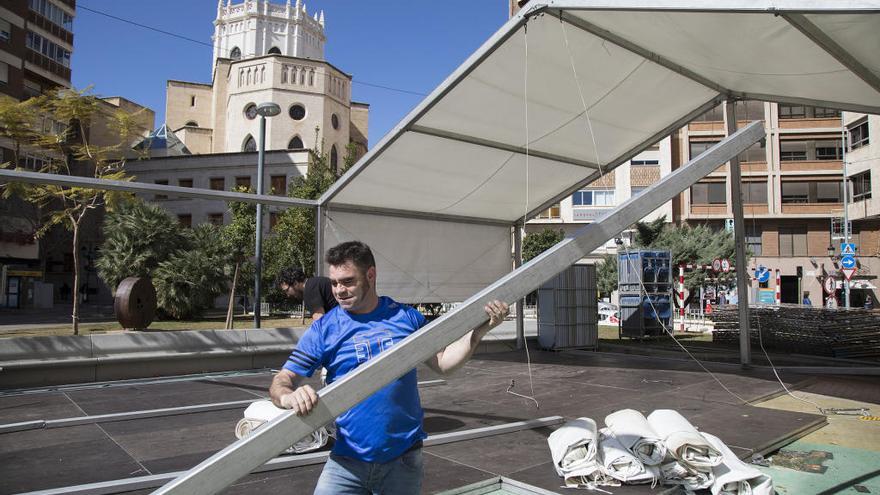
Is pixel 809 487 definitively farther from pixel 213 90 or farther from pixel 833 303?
pixel 213 90

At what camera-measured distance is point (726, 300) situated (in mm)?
40812

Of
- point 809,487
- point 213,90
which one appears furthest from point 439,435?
point 213,90

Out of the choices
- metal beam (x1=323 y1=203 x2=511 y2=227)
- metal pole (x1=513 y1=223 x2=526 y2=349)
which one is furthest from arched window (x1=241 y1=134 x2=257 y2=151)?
metal beam (x1=323 y1=203 x2=511 y2=227)

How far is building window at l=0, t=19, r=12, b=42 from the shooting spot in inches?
1530

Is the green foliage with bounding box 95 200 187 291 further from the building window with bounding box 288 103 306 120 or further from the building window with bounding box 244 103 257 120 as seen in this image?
the building window with bounding box 244 103 257 120

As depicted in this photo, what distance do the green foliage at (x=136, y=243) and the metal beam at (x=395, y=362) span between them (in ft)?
106

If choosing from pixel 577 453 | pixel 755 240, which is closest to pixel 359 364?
pixel 577 453

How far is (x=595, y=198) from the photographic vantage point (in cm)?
5353

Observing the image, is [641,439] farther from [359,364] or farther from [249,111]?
[249,111]

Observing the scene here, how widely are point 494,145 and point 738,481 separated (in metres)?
6.82

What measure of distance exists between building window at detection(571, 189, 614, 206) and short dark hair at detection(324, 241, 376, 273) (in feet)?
171

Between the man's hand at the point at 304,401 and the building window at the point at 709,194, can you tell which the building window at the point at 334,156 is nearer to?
the building window at the point at 709,194

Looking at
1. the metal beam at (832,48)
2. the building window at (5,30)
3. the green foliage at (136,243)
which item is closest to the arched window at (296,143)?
the building window at (5,30)

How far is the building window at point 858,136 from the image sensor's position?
42500 millimetres
